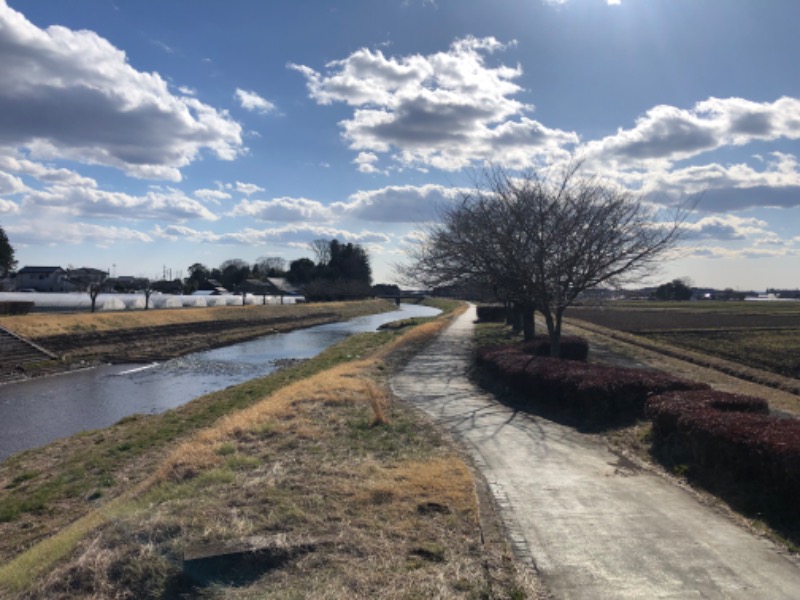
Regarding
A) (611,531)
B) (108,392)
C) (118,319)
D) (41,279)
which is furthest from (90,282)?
(611,531)

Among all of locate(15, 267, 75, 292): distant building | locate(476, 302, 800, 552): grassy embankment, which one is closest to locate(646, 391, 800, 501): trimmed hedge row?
locate(476, 302, 800, 552): grassy embankment

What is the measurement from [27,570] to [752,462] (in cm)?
669

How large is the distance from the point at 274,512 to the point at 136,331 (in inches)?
1370

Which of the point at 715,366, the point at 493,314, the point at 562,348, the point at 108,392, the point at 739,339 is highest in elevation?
the point at 493,314

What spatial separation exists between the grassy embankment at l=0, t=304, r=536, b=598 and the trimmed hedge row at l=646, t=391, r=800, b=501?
2705 mm

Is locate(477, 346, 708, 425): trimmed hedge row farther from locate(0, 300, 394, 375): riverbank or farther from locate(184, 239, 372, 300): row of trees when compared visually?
locate(184, 239, 372, 300): row of trees

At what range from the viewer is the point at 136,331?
3731cm

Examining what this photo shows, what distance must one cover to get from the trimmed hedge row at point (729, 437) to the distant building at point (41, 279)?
282ft

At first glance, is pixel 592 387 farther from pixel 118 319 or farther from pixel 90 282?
pixel 90 282

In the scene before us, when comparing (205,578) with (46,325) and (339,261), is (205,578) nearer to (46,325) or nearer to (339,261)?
(46,325)

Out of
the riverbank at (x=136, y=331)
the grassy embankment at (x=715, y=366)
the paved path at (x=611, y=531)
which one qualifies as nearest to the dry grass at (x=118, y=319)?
the riverbank at (x=136, y=331)

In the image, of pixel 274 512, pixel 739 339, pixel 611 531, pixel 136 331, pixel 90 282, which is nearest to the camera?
pixel 611 531

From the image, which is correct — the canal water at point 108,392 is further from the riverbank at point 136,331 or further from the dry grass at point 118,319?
the dry grass at point 118,319

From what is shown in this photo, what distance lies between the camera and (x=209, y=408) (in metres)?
15.8
